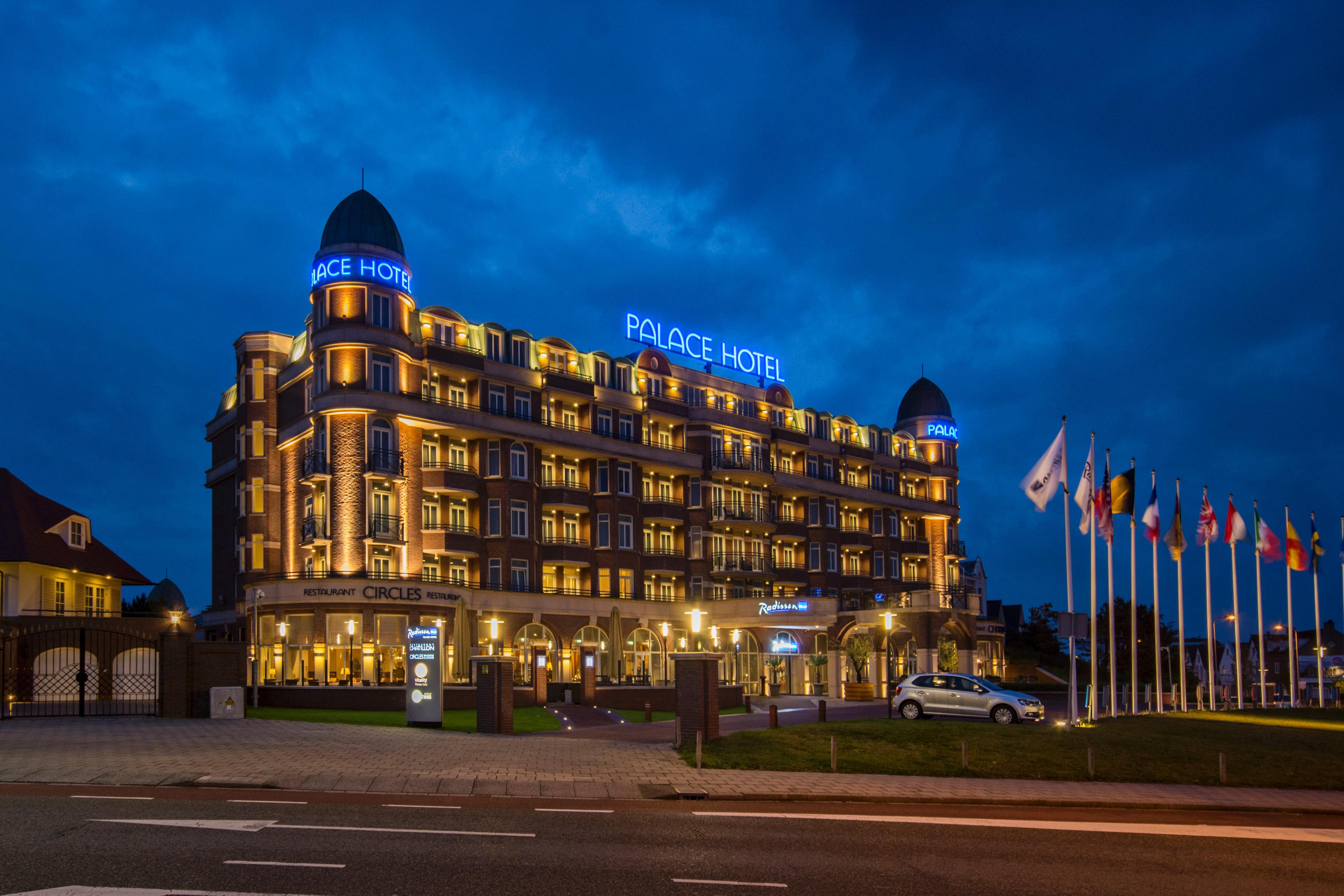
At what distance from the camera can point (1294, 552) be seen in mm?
47469

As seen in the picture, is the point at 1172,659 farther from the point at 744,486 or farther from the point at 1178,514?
the point at 1178,514

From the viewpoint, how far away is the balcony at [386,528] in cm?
5494

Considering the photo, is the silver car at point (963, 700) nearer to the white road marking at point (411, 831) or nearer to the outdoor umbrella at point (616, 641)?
the outdoor umbrella at point (616, 641)

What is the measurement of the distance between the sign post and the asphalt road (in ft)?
44.5

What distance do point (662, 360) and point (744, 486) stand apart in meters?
10.3

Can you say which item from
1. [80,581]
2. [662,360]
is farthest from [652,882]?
[662,360]

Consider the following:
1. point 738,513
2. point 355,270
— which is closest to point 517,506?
point 355,270

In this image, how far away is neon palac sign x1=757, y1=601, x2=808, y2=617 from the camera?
6375 centimetres

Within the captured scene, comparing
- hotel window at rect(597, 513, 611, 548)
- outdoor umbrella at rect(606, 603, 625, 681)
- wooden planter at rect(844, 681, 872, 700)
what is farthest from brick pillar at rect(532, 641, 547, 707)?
hotel window at rect(597, 513, 611, 548)

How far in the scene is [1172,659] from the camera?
110 m

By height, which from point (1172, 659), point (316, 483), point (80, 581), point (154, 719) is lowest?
point (1172, 659)

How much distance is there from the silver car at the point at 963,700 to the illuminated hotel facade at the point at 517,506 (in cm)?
1464

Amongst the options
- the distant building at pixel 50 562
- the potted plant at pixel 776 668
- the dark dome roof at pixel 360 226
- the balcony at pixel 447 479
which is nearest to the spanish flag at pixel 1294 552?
the potted plant at pixel 776 668

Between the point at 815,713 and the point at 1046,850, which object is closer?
the point at 1046,850
